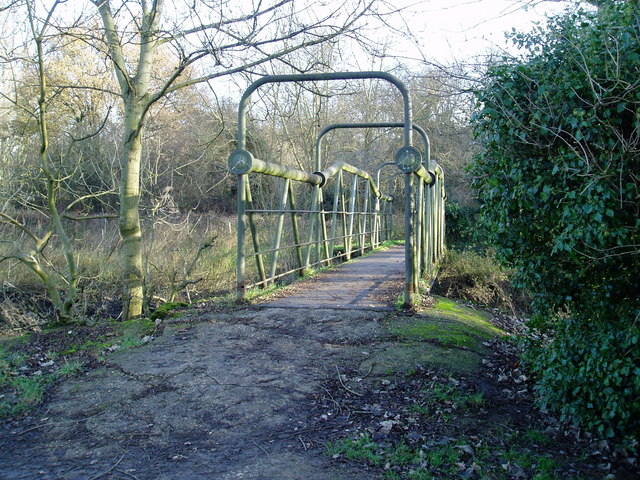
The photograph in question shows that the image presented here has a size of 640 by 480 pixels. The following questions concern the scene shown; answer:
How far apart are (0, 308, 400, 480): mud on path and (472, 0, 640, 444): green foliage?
156 centimetres

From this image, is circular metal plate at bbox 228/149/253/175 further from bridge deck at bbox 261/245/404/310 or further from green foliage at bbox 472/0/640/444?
green foliage at bbox 472/0/640/444

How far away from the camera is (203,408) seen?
12.0 ft

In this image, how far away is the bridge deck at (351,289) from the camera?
6.38 m

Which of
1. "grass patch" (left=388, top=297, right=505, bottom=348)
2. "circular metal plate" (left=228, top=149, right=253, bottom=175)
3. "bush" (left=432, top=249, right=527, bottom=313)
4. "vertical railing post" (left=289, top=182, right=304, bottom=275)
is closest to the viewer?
"grass patch" (left=388, top=297, right=505, bottom=348)

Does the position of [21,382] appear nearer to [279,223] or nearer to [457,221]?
[279,223]

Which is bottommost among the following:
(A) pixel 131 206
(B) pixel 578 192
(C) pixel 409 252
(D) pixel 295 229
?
(C) pixel 409 252

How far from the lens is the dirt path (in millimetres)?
2928

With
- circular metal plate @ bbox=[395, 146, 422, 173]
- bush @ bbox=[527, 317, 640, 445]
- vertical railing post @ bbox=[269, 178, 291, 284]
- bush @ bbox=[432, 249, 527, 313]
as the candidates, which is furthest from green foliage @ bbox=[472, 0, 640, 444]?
bush @ bbox=[432, 249, 527, 313]

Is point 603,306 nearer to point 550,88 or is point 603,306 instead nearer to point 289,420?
point 550,88

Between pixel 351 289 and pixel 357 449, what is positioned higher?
pixel 351 289

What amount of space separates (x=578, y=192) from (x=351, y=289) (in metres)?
4.58

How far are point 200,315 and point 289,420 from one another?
2.78m

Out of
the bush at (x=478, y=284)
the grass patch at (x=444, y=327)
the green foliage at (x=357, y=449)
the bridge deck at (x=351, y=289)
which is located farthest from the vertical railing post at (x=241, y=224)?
the bush at (x=478, y=284)

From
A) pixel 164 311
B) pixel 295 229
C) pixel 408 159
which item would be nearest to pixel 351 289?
pixel 295 229
